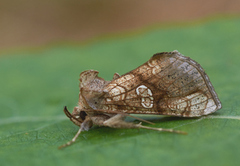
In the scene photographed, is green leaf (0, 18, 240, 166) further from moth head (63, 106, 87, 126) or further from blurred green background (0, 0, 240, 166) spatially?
moth head (63, 106, 87, 126)

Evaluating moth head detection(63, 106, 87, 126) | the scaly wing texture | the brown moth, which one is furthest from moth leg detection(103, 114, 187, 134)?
moth head detection(63, 106, 87, 126)

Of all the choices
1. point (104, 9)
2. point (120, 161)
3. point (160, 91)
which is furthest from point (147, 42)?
point (104, 9)

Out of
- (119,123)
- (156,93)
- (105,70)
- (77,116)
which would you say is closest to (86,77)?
(77,116)

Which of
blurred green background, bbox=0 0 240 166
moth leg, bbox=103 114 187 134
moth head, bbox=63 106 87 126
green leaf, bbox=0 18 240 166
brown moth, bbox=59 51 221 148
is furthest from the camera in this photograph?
moth head, bbox=63 106 87 126

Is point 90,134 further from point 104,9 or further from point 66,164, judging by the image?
point 104,9

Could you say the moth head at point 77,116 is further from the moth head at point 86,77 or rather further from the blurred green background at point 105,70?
the moth head at point 86,77

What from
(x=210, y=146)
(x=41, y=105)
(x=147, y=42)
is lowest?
(x=41, y=105)

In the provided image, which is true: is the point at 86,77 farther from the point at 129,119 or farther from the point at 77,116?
the point at 129,119

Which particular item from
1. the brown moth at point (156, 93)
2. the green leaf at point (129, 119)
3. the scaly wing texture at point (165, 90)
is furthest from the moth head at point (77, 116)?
the scaly wing texture at point (165, 90)
